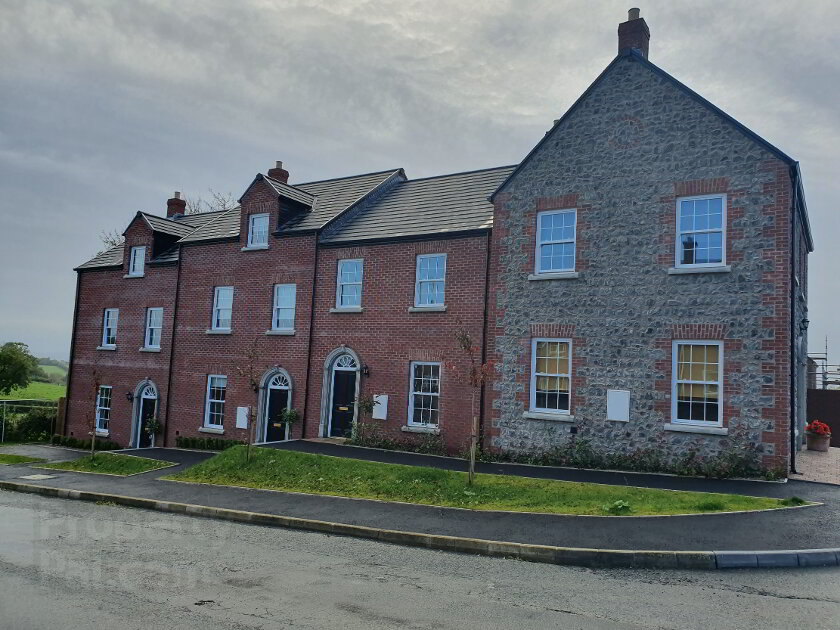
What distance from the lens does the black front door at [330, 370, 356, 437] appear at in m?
21.9

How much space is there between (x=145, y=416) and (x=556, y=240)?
19.8 m

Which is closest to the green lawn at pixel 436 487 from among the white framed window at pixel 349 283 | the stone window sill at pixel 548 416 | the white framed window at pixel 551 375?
the stone window sill at pixel 548 416

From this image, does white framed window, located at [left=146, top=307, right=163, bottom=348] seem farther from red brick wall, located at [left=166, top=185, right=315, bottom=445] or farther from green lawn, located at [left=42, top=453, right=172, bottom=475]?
green lawn, located at [left=42, top=453, right=172, bottom=475]

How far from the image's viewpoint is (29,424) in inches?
1291

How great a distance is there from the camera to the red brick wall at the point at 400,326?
19583 millimetres

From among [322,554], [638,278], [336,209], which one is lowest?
[322,554]

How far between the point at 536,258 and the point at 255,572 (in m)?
12.6

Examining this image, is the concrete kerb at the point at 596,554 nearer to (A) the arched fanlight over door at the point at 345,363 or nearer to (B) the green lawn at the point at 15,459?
(A) the arched fanlight over door at the point at 345,363

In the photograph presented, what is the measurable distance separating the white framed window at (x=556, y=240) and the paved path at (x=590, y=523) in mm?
7656

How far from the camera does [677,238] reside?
54.9ft

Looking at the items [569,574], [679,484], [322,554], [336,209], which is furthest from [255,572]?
[336,209]

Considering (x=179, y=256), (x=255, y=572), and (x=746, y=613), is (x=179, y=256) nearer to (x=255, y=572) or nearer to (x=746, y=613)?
(x=255, y=572)

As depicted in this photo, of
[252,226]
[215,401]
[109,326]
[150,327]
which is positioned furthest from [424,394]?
[109,326]

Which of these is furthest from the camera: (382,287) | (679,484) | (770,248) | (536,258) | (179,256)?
(179,256)
